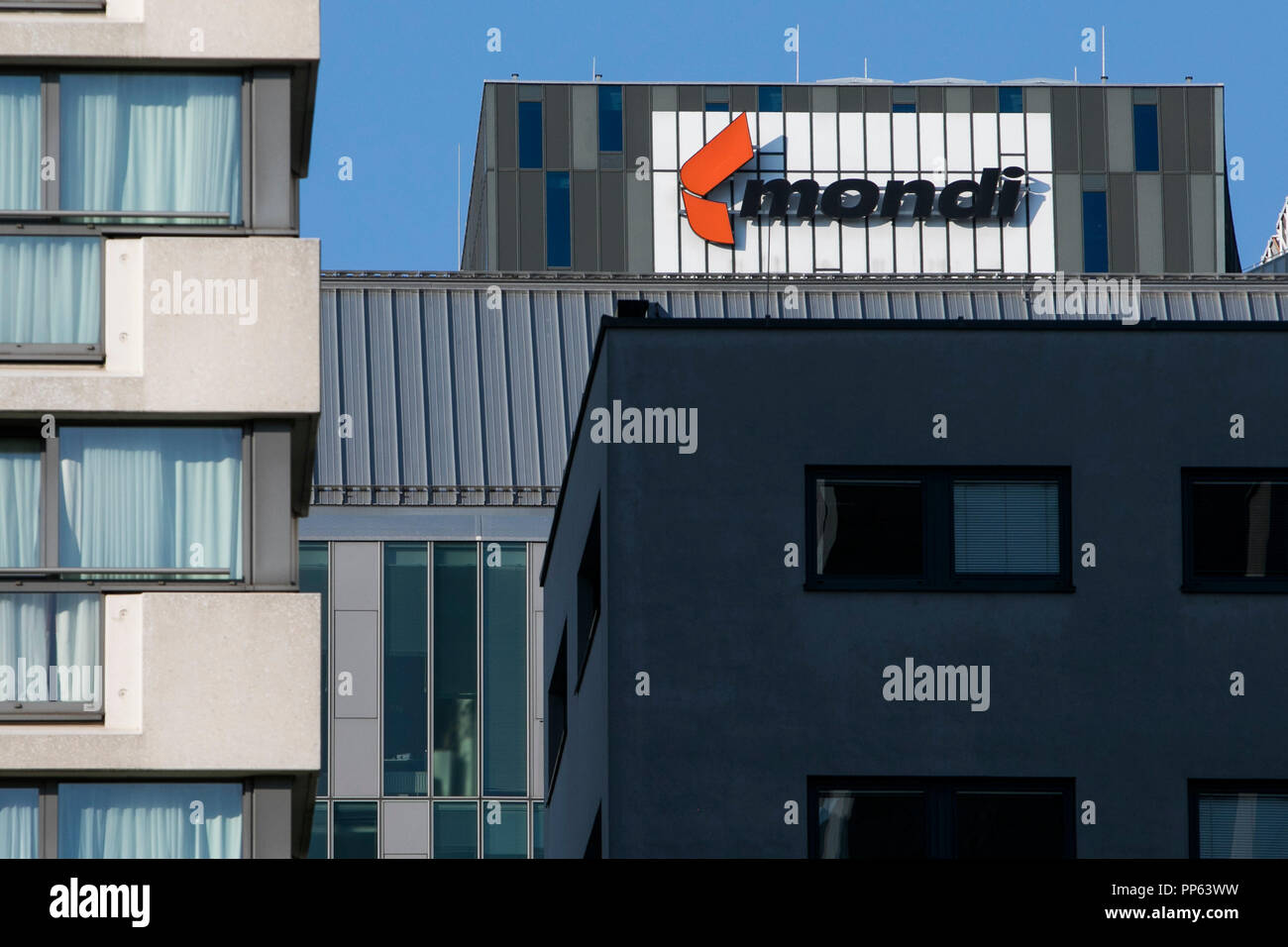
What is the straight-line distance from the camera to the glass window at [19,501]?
856 inches

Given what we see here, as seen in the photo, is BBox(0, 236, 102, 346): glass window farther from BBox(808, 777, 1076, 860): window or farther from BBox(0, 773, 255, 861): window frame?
BBox(808, 777, 1076, 860): window

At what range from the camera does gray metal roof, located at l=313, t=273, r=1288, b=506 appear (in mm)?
56062

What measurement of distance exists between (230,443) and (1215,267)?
6708 centimetres

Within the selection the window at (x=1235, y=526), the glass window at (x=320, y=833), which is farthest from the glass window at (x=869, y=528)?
the glass window at (x=320, y=833)

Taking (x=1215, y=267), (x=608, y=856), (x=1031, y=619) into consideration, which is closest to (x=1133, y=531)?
(x=1031, y=619)

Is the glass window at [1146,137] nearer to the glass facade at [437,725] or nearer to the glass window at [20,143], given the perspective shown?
the glass facade at [437,725]

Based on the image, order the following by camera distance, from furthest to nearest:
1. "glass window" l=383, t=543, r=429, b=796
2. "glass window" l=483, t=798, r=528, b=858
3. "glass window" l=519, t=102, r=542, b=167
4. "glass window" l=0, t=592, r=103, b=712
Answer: "glass window" l=519, t=102, r=542, b=167 < "glass window" l=383, t=543, r=429, b=796 < "glass window" l=483, t=798, r=528, b=858 < "glass window" l=0, t=592, r=103, b=712

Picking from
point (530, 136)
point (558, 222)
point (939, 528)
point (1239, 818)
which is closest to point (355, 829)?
point (939, 528)

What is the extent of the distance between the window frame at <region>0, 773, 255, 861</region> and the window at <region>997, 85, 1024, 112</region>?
226 ft

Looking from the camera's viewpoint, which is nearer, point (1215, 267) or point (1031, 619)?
point (1031, 619)

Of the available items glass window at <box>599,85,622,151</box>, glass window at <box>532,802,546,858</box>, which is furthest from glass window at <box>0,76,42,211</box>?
glass window at <box>599,85,622,151</box>

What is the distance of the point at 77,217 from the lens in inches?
893

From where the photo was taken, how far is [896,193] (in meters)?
87.1

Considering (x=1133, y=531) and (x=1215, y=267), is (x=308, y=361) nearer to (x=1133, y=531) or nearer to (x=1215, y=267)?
(x=1133, y=531)
